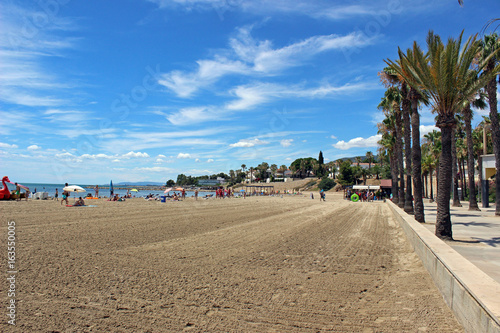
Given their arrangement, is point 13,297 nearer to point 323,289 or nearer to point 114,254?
point 114,254

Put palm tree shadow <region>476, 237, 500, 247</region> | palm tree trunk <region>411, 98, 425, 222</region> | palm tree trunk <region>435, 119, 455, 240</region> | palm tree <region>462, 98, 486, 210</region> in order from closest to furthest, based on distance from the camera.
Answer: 1. palm tree shadow <region>476, 237, 500, 247</region>
2. palm tree trunk <region>435, 119, 455, 240</region>
3. palm tree trunk <region>411, 98, 425, 222</region>
4. palm tree <region>462, 98, 486, 210</region>

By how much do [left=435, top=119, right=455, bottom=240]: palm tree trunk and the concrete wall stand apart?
434 cm

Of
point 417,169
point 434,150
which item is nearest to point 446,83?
point 417,169

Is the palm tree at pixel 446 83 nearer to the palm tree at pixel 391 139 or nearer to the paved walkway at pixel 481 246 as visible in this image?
the paved walkway at pixel 481 246

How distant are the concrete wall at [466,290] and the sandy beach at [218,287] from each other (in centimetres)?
Answer: 22

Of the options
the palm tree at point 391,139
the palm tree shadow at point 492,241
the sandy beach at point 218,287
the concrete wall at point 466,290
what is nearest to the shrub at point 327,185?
the palm tree at point 391,139

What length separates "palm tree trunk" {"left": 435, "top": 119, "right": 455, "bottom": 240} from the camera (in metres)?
10.0

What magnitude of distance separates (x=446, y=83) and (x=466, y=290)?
7.83 metres

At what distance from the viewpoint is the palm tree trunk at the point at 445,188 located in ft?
32.9

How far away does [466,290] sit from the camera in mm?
3984

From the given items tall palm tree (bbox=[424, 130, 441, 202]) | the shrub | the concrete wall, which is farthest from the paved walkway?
the shrub

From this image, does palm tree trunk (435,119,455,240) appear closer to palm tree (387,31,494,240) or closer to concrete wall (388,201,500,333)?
palm tree (387,31,494,240)

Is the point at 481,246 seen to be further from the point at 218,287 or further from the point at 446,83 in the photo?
the point at 218,287

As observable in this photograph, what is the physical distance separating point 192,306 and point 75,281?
2.41 meters
